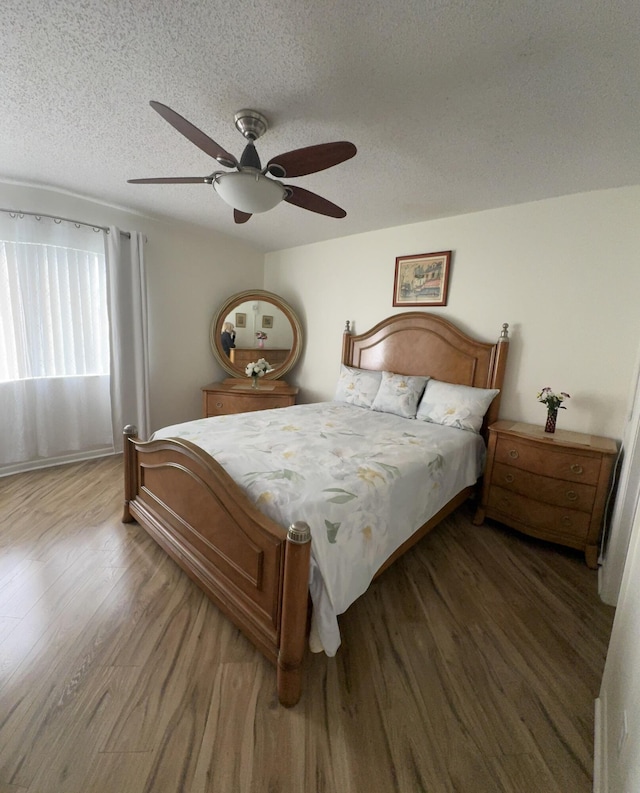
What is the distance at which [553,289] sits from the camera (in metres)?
2.42

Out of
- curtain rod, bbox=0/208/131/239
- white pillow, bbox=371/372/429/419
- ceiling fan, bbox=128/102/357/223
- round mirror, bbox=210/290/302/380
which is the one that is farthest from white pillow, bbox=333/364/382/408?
curtain rod, bbox=0/208/131/239

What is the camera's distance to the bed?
4.08 ft

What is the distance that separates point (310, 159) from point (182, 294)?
2.66 m

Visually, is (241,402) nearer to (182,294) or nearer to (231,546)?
(182,294)

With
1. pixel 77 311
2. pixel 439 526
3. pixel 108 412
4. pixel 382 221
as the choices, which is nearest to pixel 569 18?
pixel 382 221

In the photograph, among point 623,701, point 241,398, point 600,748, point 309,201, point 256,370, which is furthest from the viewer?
point 256,370

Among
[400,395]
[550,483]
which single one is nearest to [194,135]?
[400,395]

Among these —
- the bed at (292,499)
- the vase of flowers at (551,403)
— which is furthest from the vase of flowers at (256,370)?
the vase of flowers at (551,403)

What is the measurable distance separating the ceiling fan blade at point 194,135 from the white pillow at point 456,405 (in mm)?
2047

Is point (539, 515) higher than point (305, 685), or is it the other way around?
point (539, 515)

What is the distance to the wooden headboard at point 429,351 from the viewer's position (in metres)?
2.66

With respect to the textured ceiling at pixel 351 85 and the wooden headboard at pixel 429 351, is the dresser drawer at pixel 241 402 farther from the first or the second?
the textured ceiling at pixel 351 85

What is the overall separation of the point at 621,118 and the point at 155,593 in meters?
3.14

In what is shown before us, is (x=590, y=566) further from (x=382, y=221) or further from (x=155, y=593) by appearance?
(x=382, y=221)
